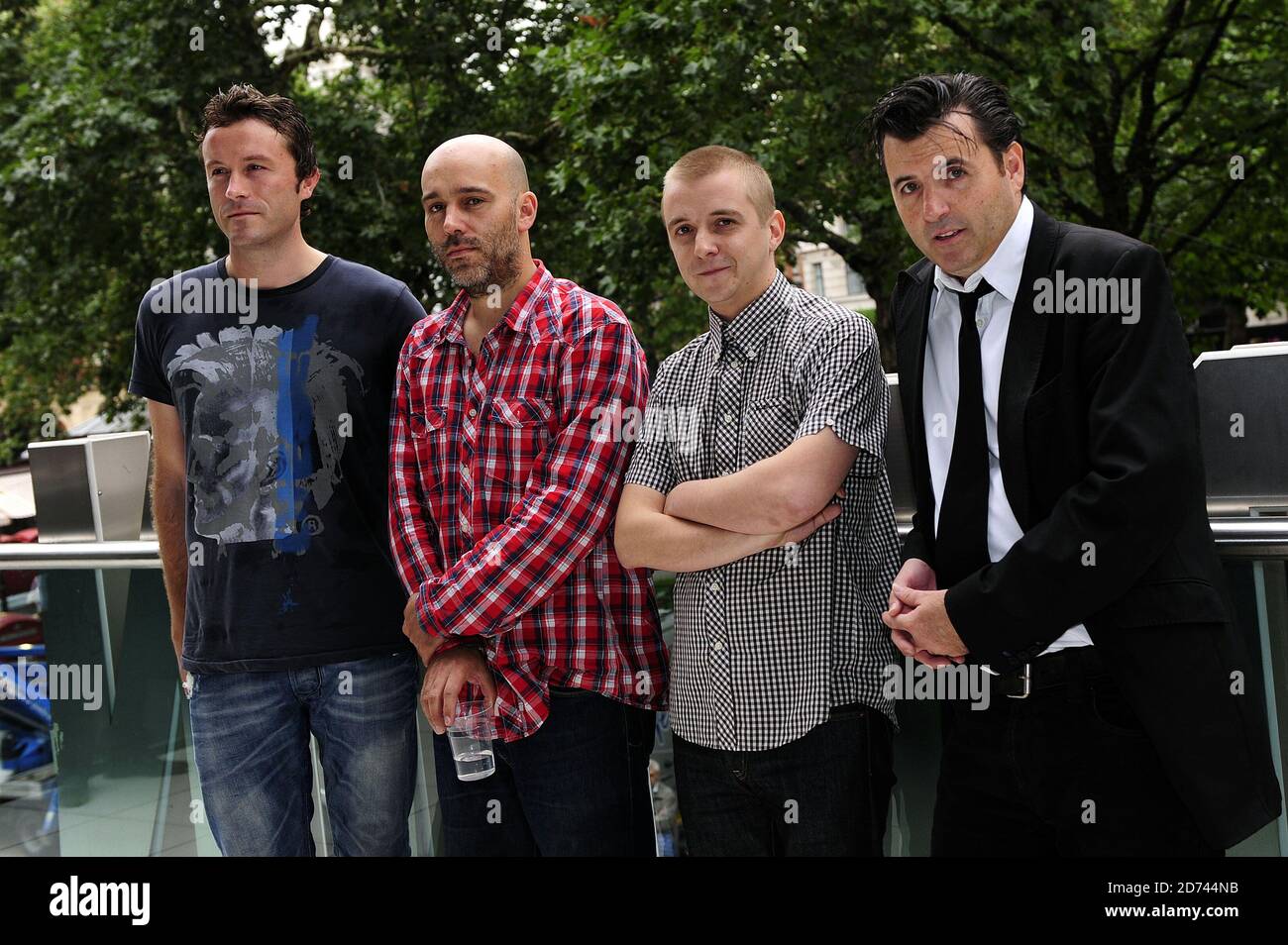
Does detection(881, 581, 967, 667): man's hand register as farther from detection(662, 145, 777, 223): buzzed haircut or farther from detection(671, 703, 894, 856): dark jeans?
detection(662, 145, 777, 223): buzzed haircut

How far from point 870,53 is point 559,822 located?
8027 millimetres

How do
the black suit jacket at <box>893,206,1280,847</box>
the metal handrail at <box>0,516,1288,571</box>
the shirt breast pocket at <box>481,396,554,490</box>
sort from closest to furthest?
the black suit jacket at <box>893,206,1280,847</box> → the shirt breast pocket at <box>481,396,554,490</box> → the metal handrail at <box>0,516,1288,571</box>

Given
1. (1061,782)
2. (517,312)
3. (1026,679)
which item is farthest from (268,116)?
(1061,782)

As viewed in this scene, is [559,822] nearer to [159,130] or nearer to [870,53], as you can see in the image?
[870,53]

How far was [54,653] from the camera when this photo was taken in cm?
421

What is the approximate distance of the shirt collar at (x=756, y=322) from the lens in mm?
2697

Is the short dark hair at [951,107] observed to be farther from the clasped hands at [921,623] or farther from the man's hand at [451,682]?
the man's hand at [451,682]

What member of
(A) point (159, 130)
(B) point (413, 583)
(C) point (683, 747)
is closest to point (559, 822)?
(C) point (683, 747)

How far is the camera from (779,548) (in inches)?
A: 101

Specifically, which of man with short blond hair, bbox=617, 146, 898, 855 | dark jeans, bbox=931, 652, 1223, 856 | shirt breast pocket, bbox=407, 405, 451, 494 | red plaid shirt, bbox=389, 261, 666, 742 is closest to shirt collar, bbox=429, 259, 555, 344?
red plaid shirt, bbox=389, 261, 666, 742

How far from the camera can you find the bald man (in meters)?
2.70

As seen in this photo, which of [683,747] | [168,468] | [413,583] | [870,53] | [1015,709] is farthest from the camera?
[870,53]

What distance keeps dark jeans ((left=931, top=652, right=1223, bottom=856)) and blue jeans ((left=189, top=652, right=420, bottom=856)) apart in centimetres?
132
